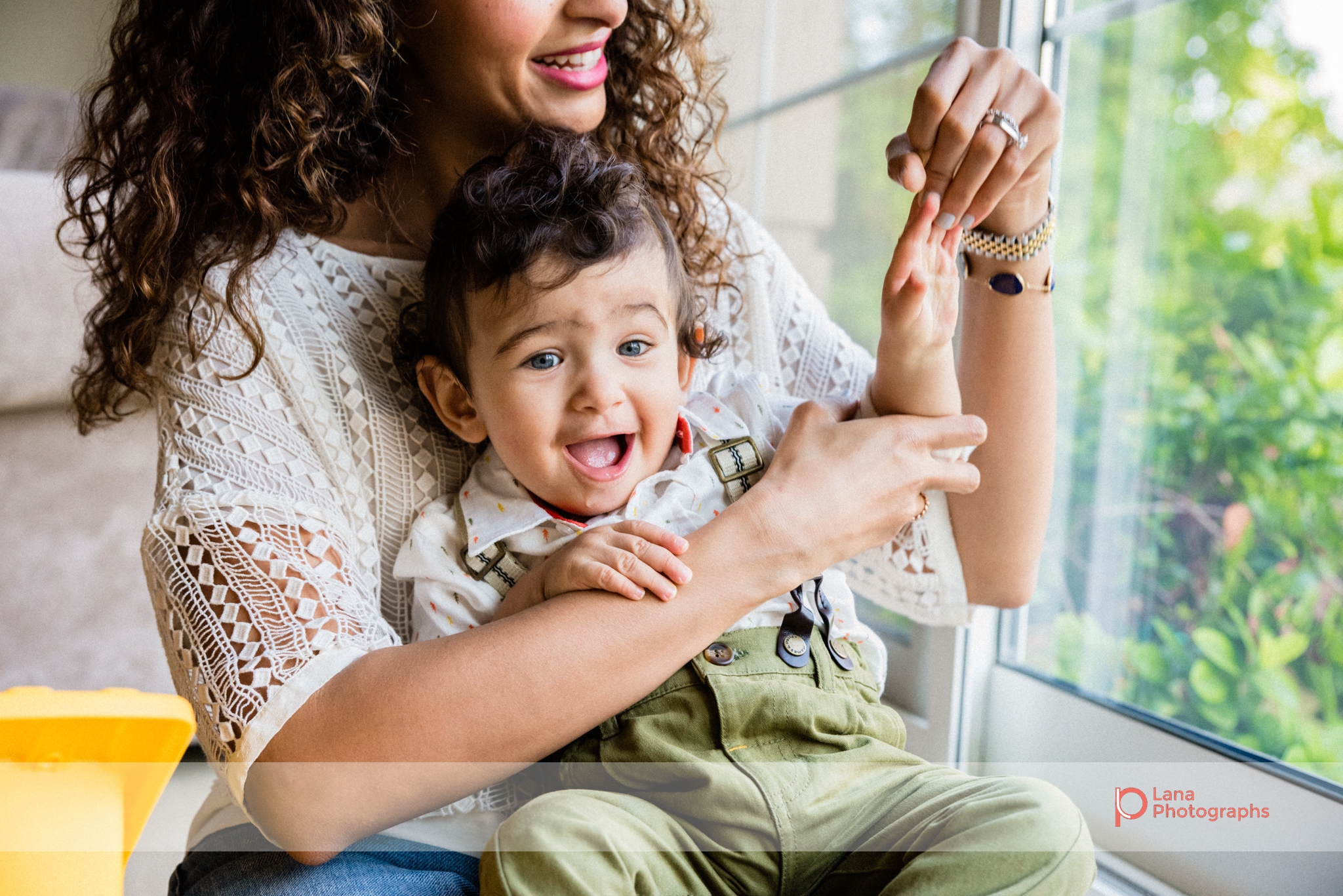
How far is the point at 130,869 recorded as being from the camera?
46.0 inches

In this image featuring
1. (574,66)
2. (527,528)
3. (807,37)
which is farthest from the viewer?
(807,37)

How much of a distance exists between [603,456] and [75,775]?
473mm

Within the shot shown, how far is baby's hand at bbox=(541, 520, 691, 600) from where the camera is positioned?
2.29 feet

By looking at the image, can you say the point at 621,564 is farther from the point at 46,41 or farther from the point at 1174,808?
the point at 46,41

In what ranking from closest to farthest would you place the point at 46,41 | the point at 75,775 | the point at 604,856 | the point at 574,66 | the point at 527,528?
the point at 75,775 → the point at 604,856 → the point at 527,528 → the point at 574,66 → the point at 46,41

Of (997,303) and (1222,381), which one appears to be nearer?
(997,303)

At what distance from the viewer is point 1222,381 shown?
103cm

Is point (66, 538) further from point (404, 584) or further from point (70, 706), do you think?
point (70, 706)

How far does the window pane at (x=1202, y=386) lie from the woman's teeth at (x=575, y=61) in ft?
1.97

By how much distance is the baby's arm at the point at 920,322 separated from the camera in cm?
76

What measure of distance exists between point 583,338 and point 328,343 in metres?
0.23

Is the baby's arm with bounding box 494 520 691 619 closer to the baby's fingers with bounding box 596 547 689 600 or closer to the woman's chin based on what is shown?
the baby's fingers with bounding box 596 547 689 600

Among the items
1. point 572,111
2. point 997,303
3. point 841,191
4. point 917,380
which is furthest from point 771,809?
point 841,191

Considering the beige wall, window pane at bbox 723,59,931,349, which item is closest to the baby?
window pane at bbox 723,59,931,349
